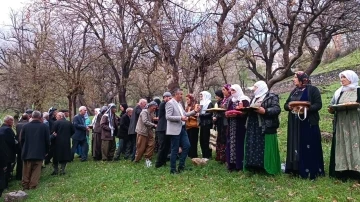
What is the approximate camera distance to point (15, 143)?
9.48m

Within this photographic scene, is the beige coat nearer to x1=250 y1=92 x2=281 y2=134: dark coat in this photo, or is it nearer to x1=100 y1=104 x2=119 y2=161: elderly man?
x1=100 y1=104 x2=119 y2=161: elderly man

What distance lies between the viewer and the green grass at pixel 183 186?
6352mm

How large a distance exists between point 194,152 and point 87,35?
44.3ft

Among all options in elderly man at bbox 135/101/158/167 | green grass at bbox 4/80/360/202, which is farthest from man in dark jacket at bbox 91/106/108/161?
elderly man at bbox 135/101/158/167

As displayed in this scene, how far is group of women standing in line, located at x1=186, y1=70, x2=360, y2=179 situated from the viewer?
22.5ft

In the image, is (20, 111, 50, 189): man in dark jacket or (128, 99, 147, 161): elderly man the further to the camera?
(128, 99, 147, 161): elderly man

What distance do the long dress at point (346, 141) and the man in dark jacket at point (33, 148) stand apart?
21.4 feet

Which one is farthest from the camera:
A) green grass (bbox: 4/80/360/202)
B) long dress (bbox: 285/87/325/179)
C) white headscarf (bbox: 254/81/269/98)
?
white headscarf (bbox: 254/81/269/98)

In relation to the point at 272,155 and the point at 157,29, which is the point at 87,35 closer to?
the point at 157,29

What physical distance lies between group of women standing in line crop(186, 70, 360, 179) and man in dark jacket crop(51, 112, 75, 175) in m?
4.46

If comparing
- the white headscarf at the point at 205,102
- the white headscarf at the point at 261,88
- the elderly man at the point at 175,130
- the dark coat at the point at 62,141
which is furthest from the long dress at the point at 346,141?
the dark coat at the point at 62,141

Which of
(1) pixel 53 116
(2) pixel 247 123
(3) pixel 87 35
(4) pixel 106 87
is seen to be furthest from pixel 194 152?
(4) pixel 106 87

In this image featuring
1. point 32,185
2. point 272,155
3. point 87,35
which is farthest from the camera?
point 87,35

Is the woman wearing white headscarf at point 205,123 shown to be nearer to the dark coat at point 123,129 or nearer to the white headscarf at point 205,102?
the white headscarf at point 205,102
